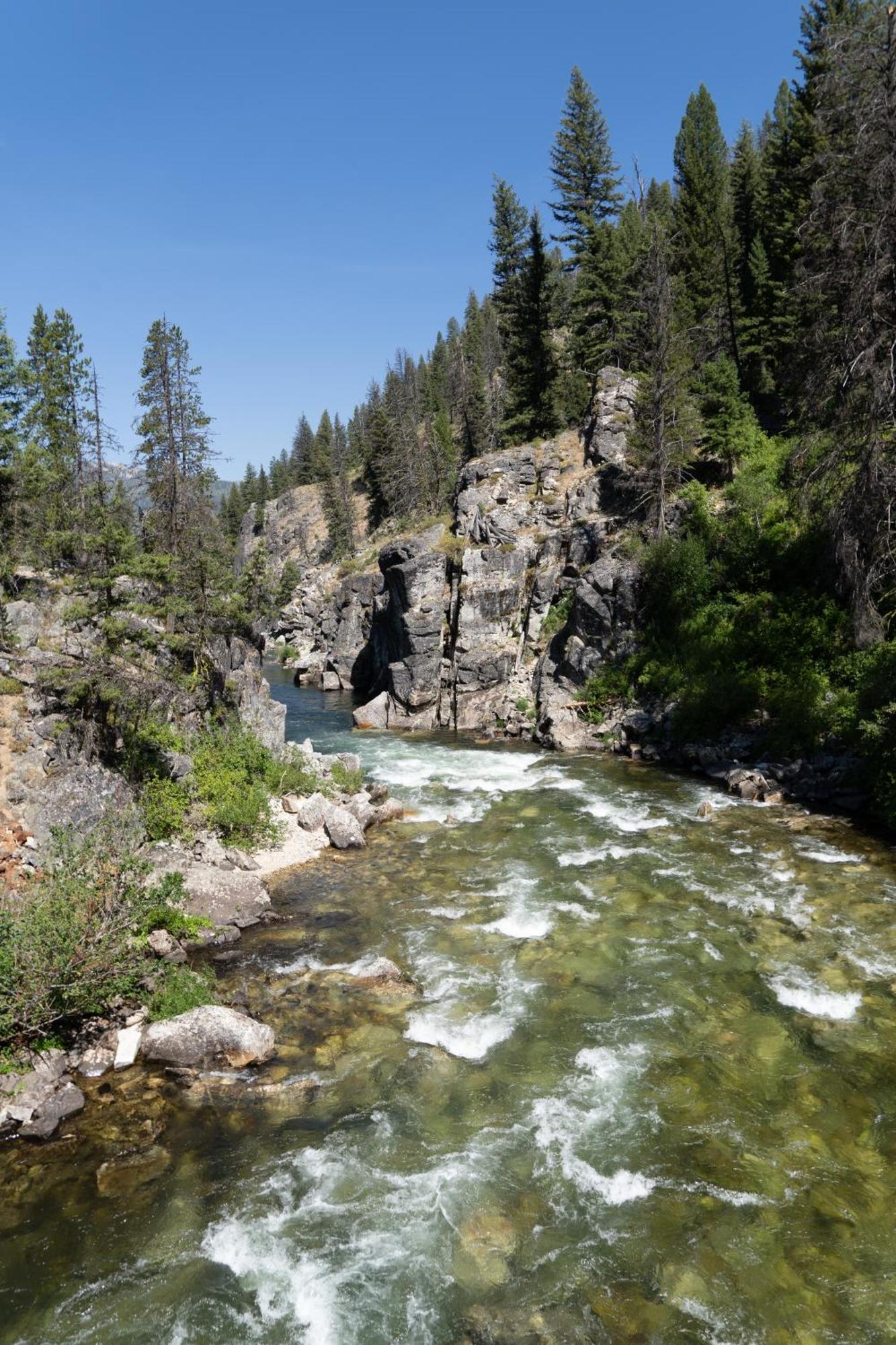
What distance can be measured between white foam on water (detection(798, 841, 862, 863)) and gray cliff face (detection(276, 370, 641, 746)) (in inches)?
492

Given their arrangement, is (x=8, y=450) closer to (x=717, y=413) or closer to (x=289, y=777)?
(x=289, y=777)

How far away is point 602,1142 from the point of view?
26.5 ft

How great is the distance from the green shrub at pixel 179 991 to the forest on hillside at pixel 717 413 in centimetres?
823

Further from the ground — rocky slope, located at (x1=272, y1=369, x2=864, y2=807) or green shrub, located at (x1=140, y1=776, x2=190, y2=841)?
rocky slope, located at (x1=272, y1=369, x2=864, y2=807)

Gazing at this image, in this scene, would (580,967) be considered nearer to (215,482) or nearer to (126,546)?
(126,546)

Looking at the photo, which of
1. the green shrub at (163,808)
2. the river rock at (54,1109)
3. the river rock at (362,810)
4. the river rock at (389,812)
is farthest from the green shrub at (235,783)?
the river rock at (54,1109)

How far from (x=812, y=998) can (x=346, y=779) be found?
45.5ft

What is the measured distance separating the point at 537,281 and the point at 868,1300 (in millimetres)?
47202

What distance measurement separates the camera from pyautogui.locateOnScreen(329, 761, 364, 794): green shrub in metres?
21.2

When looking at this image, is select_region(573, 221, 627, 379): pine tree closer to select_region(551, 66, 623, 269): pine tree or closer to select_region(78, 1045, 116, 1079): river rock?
select_region(551, 66, 623, 269): pine tree

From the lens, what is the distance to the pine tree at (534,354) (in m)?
43.2

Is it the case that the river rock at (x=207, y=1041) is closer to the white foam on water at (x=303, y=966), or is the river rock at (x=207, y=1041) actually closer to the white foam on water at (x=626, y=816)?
the white foam on water at (x=303, y=966)

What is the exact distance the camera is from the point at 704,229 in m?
44.3

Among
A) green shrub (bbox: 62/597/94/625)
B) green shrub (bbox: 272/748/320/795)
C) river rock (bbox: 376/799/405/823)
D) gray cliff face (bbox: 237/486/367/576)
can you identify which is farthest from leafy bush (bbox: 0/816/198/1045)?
gray cliff face (bbox: 237/486/367/576)
